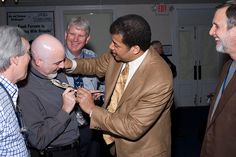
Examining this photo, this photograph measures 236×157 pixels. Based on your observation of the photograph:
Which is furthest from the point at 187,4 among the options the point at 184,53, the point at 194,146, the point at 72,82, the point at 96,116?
the point at 96,116

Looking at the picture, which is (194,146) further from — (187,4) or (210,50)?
(187,4)

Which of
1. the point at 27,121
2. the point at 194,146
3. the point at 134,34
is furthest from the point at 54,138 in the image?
the point at 194,146

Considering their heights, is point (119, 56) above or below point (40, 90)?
above

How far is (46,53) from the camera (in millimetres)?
1982

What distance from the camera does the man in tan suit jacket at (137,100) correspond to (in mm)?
2039

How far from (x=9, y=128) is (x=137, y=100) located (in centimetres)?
92

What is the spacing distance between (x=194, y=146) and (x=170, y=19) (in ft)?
12.7

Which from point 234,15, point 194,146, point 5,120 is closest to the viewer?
point 5,120

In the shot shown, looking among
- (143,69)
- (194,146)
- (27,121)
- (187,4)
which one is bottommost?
(194,146)

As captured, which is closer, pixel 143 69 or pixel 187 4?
pixel 143 69

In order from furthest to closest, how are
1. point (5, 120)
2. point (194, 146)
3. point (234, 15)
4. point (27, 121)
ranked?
point (194, 146), point (234, 15), point (27, 121), point (5, 120)

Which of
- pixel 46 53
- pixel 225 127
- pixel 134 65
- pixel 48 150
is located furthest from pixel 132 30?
pixel 48 150

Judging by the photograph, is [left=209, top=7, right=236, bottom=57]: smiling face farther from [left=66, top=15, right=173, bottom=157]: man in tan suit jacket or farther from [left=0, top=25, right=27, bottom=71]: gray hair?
[left=0, top=25, right=27, bottom=71]: gray hair

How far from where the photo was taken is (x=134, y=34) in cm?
203
